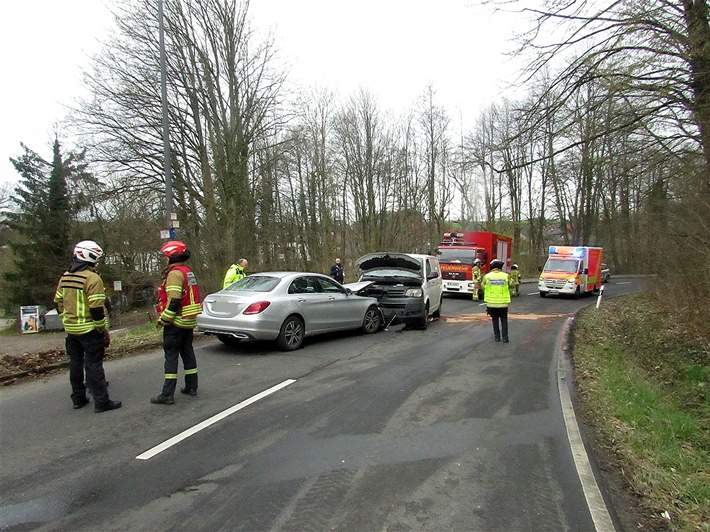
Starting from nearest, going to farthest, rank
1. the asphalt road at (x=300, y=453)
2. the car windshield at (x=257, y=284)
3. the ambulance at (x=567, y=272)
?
1. the asphalt road at (x=300, y=453)
2. the car windshield at (x=257, y=284)
3. the ambulance at (x=567, y=272)

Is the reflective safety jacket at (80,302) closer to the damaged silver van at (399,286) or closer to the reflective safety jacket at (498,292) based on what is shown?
the damaged silver van at (399,286)

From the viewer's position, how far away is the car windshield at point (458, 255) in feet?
74.2

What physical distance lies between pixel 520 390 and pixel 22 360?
7.79 meters

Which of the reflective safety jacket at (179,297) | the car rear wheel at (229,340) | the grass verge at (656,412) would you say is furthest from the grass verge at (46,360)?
the grass verge at (656,412)

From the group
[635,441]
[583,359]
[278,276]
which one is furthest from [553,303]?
[635,441]

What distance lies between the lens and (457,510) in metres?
3.39

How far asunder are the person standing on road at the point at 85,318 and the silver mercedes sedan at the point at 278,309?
3.08 m

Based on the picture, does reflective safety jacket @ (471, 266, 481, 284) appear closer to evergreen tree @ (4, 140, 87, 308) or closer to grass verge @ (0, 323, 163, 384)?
grass verge @ (0, 323, 163, 384)

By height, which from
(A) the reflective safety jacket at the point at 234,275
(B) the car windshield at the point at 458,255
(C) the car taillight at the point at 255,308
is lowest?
(C) the car taillight at the point at 255,308

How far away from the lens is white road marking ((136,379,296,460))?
14.2 ft

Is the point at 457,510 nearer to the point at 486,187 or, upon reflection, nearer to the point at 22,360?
the point at 22,360

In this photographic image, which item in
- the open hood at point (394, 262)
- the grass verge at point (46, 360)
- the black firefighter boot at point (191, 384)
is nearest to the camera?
the black firefighter boot at point (191, 384)

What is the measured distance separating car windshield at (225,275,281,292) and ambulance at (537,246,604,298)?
1891cm

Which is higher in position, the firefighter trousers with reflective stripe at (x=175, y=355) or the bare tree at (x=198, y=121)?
the bare tree at (x=198, y=121)
